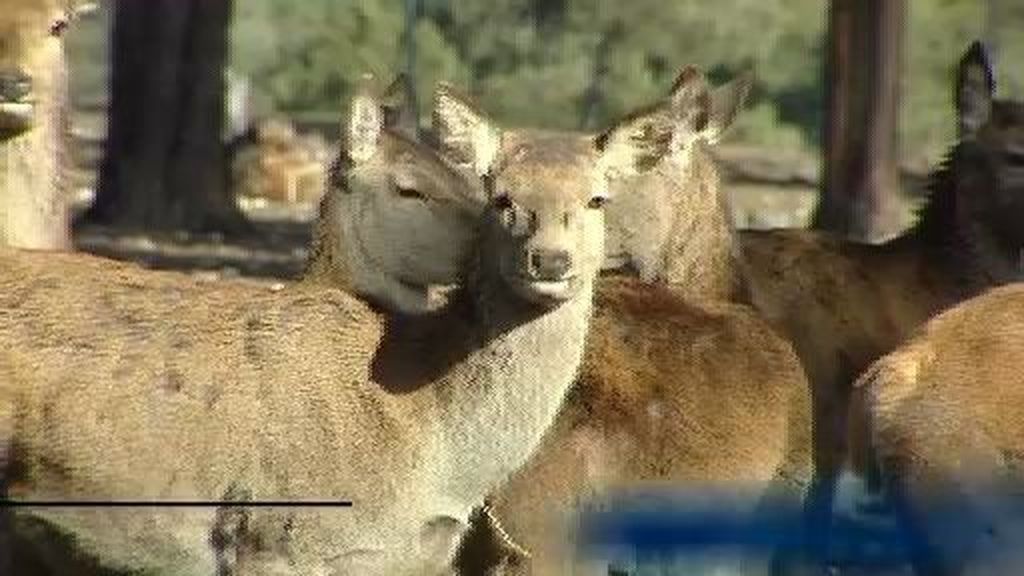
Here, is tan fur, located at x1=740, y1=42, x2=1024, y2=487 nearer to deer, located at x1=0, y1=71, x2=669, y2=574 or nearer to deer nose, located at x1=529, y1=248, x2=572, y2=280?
deer, located at x1=0, y1=71, x2=669, y2=574

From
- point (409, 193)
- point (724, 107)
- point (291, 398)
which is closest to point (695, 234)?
point (724, 107)

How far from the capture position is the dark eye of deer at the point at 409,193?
36.3 feet

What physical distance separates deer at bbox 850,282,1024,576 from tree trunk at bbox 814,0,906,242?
10.8 meters

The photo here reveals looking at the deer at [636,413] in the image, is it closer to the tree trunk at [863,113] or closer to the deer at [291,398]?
the deer at [291,398]

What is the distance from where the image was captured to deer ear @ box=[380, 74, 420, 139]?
11.9 m

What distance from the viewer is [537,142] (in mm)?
9438

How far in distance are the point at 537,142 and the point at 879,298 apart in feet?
12.5

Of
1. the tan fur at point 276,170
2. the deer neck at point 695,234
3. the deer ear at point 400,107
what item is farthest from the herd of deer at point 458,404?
the tan fur at point 276,170

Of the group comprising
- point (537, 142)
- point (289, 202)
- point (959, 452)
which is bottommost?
point (289, 202)

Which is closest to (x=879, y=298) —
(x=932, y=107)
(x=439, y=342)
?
(x=439, y=342)

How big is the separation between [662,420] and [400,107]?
3.05m

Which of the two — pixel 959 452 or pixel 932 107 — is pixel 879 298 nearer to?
pixel 959 452

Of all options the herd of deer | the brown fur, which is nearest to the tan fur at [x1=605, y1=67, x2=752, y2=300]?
the brown fur

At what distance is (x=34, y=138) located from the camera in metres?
12.0
